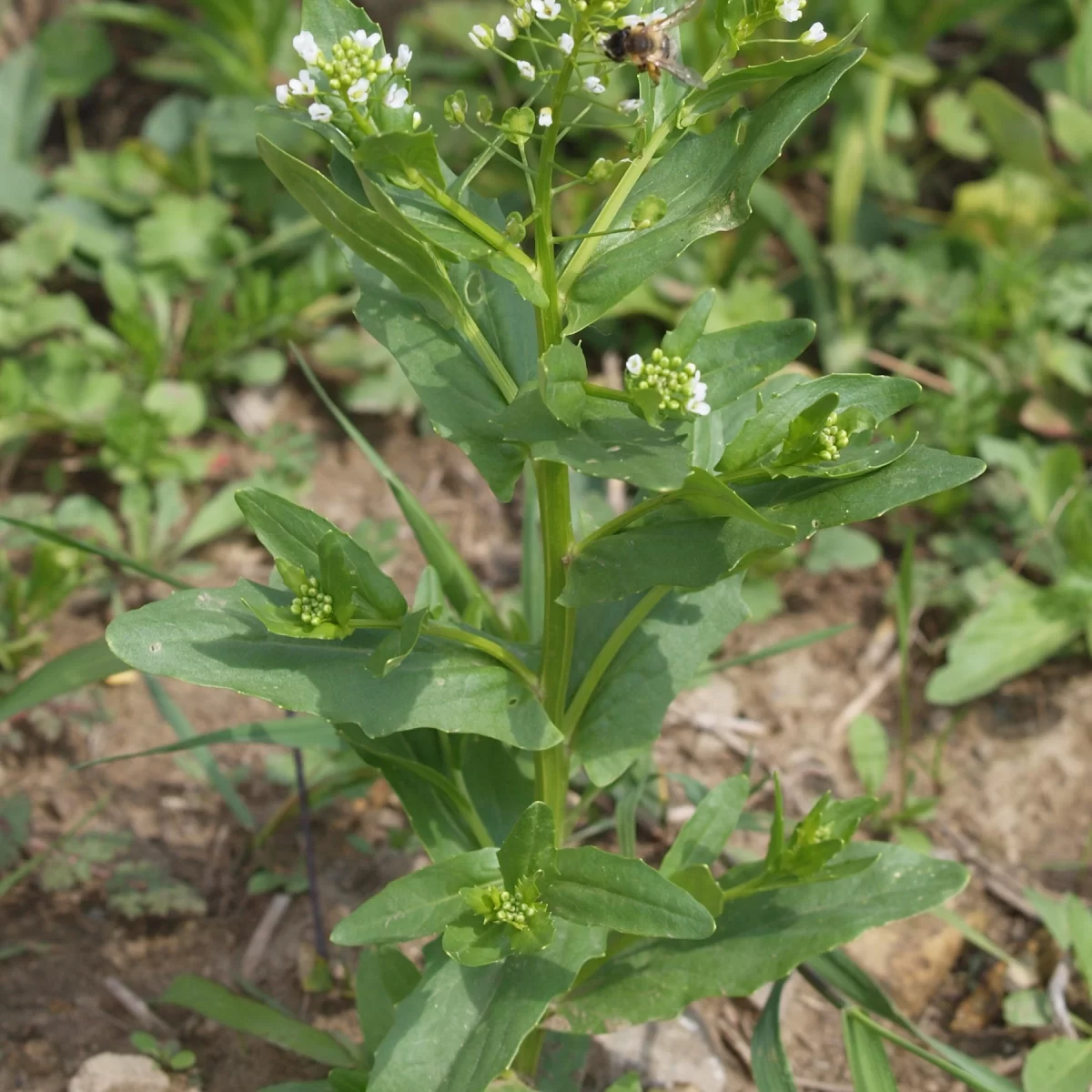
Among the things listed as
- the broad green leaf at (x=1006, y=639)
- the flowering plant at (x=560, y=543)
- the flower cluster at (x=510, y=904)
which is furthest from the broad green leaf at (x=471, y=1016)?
the broad green leaf at (x=1006, y=639)

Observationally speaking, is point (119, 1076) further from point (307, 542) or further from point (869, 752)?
point (869, 752)

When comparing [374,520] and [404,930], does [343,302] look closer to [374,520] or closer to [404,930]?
[374,520]

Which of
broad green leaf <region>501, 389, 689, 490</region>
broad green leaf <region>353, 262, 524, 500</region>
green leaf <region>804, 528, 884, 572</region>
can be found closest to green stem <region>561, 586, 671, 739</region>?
broad green leaf <region>353, 262, 524, 500</region>

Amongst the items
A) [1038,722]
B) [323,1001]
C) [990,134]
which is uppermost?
[990,134]

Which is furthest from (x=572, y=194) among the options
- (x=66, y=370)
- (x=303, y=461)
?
(x=66, y=370)

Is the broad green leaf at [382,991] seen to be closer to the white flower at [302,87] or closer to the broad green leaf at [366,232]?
the broad green leaf at [366,232]
